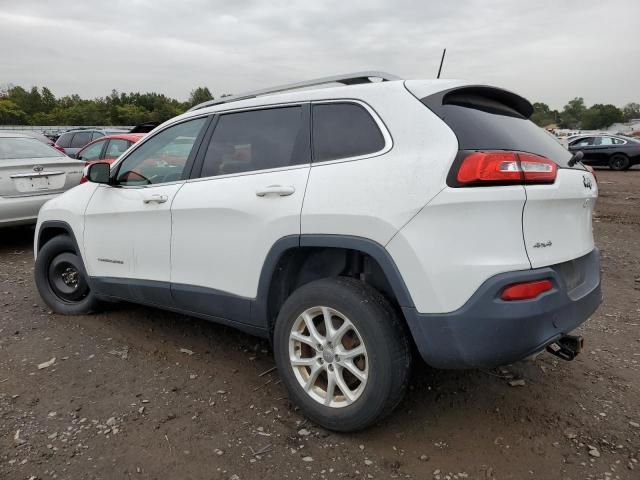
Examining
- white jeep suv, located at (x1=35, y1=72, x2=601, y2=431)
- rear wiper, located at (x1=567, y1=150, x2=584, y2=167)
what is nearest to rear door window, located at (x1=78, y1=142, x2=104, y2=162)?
white jeep suv, located at (x1=35, y1=72, x2=601, y2=431)

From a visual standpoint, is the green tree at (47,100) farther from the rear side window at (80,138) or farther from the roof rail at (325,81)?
the roof rail at (325,81)

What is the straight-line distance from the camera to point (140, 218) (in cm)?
359

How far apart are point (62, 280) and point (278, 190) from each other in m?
2.84

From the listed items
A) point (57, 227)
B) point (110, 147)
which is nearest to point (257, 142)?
point (57, 227)

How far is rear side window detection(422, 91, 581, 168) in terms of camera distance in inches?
92.7

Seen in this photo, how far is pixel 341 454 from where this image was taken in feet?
8.29

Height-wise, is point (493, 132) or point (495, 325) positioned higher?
point (493, 132)

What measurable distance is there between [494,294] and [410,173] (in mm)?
649

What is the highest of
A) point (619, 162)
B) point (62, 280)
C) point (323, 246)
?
point (323, 246)

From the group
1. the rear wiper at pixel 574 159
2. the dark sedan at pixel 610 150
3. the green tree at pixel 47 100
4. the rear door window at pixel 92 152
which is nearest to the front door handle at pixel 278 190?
the rear wiper at pixel 574 159

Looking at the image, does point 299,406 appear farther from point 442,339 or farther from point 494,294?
point 494,294

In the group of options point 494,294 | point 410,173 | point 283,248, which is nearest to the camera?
point 494,294

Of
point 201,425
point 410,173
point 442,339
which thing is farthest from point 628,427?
point 201,425

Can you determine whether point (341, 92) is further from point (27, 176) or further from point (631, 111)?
point (631, 111)
